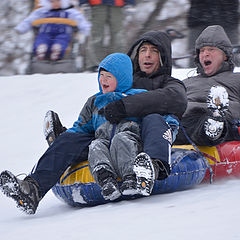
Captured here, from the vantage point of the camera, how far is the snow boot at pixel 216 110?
11.4ft

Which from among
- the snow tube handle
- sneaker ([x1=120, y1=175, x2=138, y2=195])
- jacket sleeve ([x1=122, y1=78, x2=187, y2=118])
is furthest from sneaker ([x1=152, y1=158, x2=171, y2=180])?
the snow tube handle

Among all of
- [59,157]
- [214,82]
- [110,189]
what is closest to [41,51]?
[214,82]

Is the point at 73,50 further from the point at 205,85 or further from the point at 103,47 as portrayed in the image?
the point at 205,85

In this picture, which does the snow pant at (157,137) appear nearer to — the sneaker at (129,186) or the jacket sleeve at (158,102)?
the jacket sleeve at (158,102)

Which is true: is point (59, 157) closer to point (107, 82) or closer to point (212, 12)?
point (107, 82)

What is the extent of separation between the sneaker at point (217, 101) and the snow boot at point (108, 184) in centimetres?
90

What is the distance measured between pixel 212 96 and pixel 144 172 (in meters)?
0.90

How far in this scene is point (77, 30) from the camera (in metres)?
7.45

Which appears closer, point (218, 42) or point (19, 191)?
point (19, 191)

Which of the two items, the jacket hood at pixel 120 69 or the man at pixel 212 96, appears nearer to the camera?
the jacket hood at pixel 120 69

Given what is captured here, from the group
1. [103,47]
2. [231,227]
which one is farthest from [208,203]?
[103,47]

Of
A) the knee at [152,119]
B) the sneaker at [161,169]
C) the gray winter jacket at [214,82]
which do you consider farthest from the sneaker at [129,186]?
the gray winter jacket at [214,82]

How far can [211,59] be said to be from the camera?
14.2 ft

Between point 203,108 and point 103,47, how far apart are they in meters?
3.55
